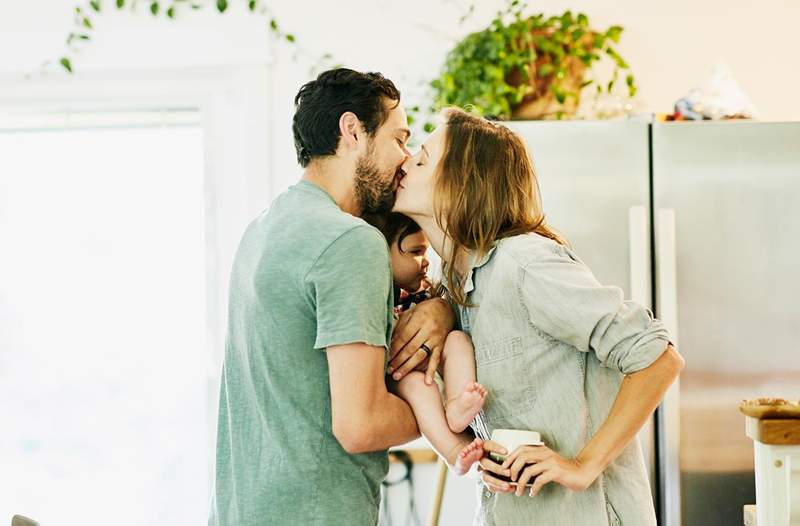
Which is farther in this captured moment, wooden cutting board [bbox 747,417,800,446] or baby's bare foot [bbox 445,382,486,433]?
wooden cutting board [bbox 747,417,800,446]

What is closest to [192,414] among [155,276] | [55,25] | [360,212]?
[155,276]

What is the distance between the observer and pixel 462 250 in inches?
61.2

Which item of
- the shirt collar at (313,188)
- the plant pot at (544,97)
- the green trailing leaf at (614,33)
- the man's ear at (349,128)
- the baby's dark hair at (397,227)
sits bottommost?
the baby's dark hair at (397,227)

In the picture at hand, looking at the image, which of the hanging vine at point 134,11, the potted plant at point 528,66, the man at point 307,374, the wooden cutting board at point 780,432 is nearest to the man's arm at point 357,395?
the man at point 307,374

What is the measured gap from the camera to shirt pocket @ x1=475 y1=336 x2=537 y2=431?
1.47 metres

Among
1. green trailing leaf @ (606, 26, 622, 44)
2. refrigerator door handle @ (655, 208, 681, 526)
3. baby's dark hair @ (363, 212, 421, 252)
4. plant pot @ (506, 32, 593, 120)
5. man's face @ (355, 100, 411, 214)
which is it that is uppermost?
green trailing leaf @ (606, 26, 622, 44)

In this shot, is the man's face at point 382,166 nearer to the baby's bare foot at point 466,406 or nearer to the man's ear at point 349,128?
the man's ear at point 349,128

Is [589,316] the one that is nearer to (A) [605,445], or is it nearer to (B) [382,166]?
(A) [605,445]

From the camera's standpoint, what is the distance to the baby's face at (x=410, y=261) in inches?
72.2

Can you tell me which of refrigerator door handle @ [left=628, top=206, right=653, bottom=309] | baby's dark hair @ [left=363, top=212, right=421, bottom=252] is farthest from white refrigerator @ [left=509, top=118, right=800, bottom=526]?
baby's dark hair @ [left=363, top=212, right=421, bottom=252]

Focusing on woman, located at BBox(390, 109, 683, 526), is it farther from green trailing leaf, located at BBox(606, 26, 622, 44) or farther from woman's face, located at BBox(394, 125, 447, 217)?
green trailing leaf, located at BBox(606, 26, 622, 44)

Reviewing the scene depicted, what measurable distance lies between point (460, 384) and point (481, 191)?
330 millimetres

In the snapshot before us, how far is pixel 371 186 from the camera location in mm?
1643

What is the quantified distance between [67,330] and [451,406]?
2.18 m
